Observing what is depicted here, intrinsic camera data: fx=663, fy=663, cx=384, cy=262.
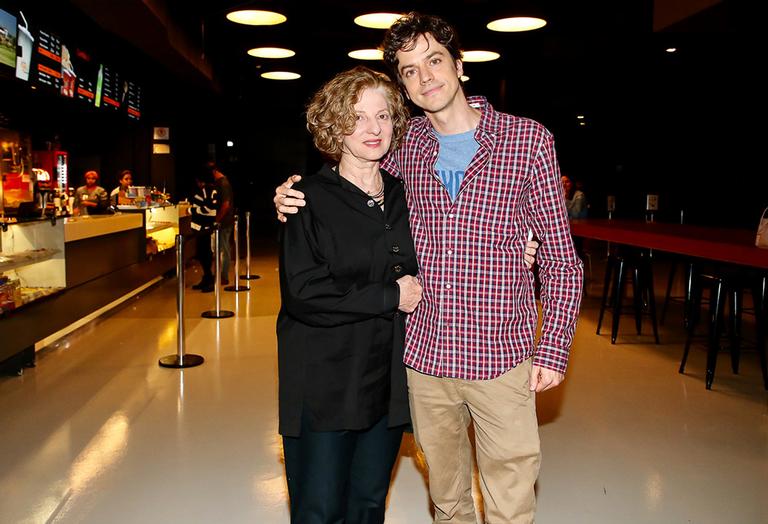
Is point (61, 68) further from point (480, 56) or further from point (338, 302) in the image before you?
point (338, 302)

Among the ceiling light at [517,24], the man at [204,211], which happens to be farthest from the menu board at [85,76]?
the ceiling light at [517,24]

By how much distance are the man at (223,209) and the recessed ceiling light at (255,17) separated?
176cm

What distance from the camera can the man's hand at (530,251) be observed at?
1.85 meters

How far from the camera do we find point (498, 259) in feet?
5.74

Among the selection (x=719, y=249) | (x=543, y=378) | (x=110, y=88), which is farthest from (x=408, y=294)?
(x=110, y=88)

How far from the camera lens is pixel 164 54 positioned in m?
9.19

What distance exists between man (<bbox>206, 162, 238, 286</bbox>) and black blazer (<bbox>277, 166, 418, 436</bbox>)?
6408 mm

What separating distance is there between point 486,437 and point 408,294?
449mm

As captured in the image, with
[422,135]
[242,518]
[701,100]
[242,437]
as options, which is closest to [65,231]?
[242,437]

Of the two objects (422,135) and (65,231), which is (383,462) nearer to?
(422,135)

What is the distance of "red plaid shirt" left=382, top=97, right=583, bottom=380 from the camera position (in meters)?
1.73

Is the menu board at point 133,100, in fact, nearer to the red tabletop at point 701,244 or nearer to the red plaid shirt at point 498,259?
the red tabletop at point 701,244

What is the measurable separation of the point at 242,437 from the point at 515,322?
2.16 meters

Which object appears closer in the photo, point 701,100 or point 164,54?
point 164,54
